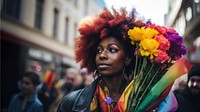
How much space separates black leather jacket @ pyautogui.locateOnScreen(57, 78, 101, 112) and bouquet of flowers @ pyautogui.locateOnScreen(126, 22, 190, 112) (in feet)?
1.23

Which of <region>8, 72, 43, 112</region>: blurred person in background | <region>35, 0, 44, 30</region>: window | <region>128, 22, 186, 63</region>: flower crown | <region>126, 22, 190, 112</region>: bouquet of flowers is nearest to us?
<region>126, 22, 190, 112</region>: bouquet of flowers

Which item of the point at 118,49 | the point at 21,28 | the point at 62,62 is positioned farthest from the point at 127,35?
the point at 62,62

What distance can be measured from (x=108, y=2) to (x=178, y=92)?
1.98 metres

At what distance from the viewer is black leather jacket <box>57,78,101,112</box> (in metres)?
2.63

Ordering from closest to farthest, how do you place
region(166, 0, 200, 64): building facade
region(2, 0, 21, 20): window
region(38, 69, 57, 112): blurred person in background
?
region(166, 0, 200, 64): building facade < region(38, 69, 57, 112): blurred person in background < region(2, 0, 21, 20): window

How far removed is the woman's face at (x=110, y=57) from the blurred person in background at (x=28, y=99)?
2141 mm

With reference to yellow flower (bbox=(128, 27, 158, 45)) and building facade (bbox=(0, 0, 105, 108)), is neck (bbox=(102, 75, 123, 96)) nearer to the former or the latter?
yellow flower (bbox=(128, 27, 158, 45))

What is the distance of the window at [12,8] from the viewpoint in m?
12.8

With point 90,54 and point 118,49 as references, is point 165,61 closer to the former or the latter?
point 118,49

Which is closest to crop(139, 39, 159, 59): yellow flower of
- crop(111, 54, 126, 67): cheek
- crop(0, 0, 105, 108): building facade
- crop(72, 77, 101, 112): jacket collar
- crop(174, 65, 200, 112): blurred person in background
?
crop(111, 54, 126, 67): cheek

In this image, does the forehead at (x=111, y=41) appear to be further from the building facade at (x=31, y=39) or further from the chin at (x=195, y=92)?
the building facade at (x=31, y=39)

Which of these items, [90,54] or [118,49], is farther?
[90,54]

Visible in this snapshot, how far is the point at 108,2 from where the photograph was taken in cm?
289

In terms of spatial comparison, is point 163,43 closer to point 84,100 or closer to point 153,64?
point 153,64
